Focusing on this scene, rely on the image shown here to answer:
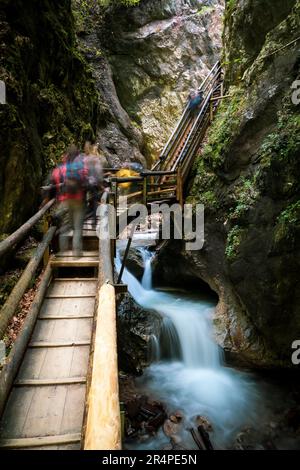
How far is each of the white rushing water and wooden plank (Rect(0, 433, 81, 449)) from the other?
4241mm

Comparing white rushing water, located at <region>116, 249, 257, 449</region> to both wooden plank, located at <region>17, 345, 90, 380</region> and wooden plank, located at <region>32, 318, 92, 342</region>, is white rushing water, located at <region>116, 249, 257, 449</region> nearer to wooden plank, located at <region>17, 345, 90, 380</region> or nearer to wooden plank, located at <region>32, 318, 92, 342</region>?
wooden plank, located at <region>32, 318, 92, 342</region>

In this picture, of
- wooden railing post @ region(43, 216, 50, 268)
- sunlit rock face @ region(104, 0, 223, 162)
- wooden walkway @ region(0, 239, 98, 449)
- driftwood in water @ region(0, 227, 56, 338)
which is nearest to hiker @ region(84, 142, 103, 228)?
wooden railing post @ region(43, 216, 50, 268)

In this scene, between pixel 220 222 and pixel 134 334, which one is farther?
pixel 220 222

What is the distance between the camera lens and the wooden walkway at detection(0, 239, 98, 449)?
246 centimetres

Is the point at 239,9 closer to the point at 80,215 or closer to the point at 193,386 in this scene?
the point at 80,215

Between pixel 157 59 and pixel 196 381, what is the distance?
72.4ft

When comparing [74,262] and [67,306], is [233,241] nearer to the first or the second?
[74,262]

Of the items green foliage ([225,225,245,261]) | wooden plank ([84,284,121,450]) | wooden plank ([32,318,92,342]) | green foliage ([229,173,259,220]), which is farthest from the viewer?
green foliage ([225,225,245,261])

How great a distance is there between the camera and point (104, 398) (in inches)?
70.1

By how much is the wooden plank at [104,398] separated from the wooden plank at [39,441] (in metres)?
0.85

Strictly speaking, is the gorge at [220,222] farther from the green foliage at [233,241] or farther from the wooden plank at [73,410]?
the wooden plank at [73,410]

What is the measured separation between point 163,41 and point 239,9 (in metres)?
13.6

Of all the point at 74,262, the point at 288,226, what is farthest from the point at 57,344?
the point at 288,226
